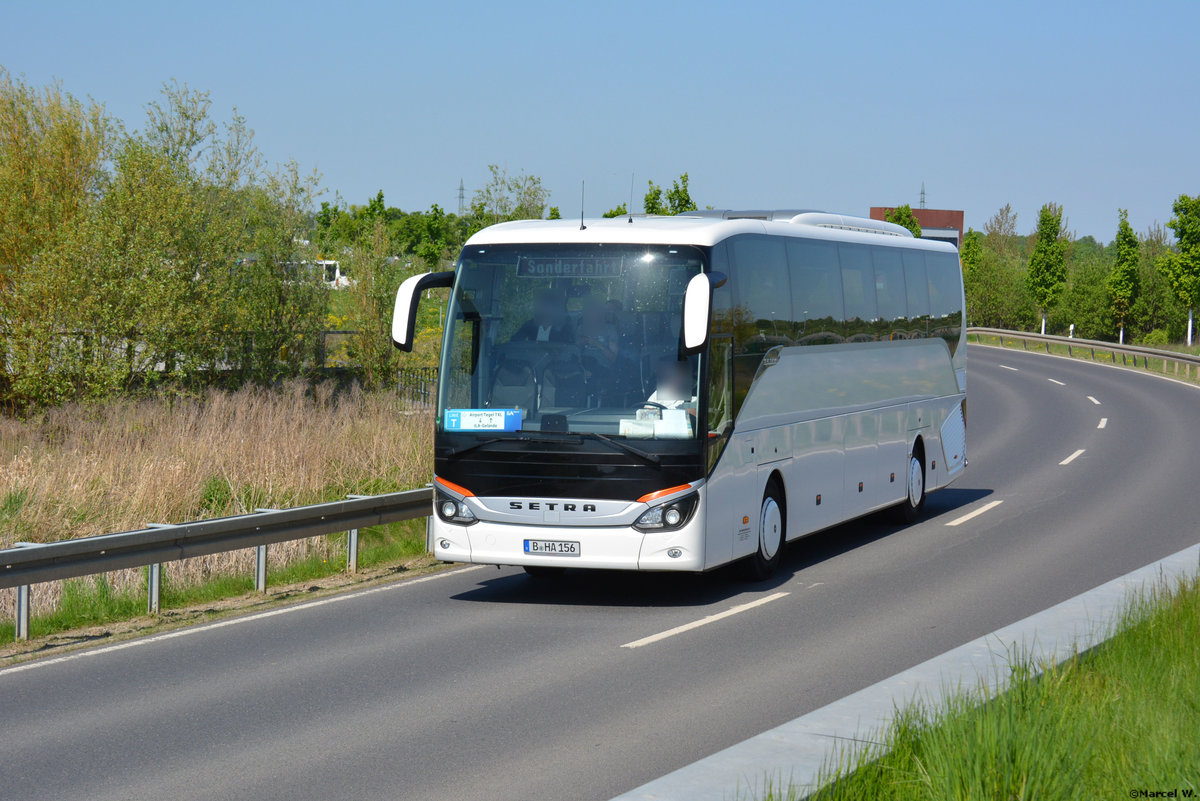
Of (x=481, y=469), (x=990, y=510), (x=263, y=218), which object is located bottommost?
(x=990, y=510)

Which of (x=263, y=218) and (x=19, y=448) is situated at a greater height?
(x=263, y=218)

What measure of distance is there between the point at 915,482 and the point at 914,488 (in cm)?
8

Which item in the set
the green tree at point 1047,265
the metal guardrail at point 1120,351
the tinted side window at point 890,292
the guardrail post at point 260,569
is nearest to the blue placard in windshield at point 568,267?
the guardrail post at point 260,569

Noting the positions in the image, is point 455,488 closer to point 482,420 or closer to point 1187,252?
point 482,420

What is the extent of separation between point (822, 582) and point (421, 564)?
4108 millimetres

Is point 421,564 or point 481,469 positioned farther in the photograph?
point 421,564

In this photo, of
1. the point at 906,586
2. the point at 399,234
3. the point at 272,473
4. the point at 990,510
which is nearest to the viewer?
the point at 906,586

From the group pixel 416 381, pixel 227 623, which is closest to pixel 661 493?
pixel 227 623

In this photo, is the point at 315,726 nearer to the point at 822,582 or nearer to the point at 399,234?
the point at 822,582

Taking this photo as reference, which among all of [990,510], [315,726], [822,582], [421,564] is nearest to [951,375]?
[990,510]

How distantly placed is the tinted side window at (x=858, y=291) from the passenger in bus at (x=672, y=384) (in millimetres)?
4271

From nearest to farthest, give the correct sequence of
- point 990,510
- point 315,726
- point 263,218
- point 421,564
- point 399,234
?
point 315,726 → point 421,564 → point 990,510 → point 263,218 → point 399,234

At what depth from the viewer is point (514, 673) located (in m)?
8.91

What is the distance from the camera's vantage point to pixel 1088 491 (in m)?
19.8
